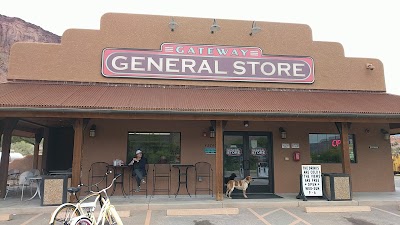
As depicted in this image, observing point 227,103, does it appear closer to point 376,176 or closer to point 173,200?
point 173,200

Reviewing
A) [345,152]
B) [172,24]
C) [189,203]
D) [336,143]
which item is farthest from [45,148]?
[336,143]

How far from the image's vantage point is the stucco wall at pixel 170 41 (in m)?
10.2

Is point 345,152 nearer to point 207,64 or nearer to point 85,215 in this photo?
point 207,64

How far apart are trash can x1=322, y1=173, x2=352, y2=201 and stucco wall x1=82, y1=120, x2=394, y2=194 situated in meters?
1.68

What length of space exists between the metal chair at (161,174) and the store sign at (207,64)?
10.1 feet

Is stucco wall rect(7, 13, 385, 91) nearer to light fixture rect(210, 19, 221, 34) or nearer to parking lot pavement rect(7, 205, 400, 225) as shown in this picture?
light fixture rect(210, 19, 221, 34)

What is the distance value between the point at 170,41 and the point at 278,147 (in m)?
5.37

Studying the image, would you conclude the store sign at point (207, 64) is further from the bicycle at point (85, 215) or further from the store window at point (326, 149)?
the bicycle at point (85, 215)

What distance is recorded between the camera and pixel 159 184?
9945 mm

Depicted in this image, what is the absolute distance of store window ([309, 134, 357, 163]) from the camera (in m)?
10.9

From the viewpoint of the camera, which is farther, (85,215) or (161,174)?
(161,174)

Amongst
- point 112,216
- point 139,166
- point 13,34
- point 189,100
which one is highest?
point 13,34

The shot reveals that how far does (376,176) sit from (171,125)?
753 centimetres

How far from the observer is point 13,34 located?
48.3 m
